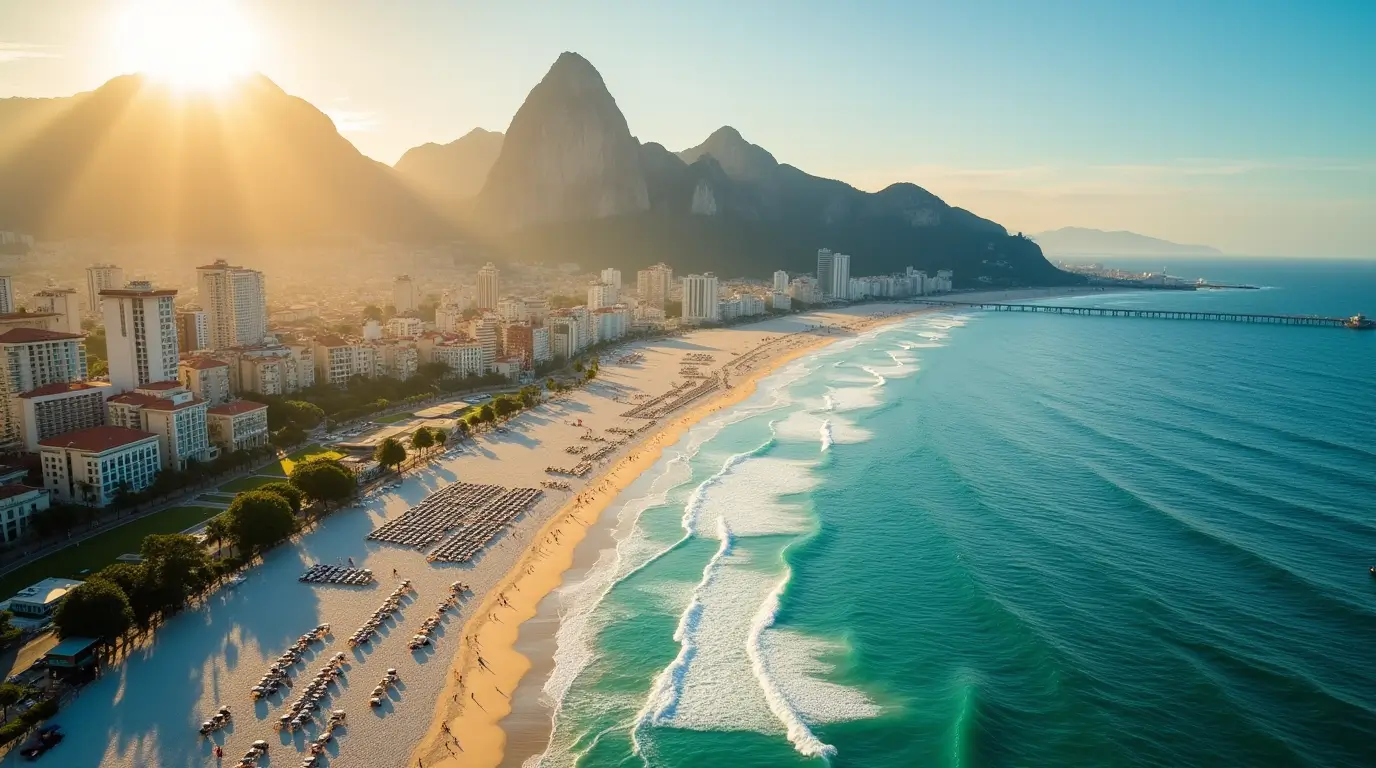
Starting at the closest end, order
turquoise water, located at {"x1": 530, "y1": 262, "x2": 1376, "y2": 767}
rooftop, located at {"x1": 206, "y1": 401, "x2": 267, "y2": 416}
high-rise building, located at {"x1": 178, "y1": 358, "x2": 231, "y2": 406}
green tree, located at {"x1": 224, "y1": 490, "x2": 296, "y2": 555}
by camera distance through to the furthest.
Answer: turquoise water, located at {"x1": 530, "y1": 262, "x2": 1376, "y2": 767} → green tree, located at {"x1": 224, "y1": 490, "x2": 296, "y2": 555} → rooftop, located at {"x1": 206, "y1": 401, "x2": 267, "y2": 416} → high-rise building, located at {"x1": 178, "y1": 358, "x2": 231, "y2": 406}

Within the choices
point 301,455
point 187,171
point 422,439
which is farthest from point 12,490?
point 187,171

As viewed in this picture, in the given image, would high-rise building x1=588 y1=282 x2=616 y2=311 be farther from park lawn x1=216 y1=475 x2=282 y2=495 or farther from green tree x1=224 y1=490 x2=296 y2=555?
green tree x1=224 y1=490 x2=296 y2=555

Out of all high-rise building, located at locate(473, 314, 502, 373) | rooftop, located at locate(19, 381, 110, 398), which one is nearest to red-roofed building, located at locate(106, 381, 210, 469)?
rooftop, located at locate(19, 381, 110, 398)

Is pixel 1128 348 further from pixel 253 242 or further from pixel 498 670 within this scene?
pixel 253 242

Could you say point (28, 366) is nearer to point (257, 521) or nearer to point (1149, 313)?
point (257, 521)

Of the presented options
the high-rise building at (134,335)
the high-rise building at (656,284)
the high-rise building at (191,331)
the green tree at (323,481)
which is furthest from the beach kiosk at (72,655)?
the high-rise building at (656,284)

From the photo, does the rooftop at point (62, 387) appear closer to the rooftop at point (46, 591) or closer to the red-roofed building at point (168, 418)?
the red-roofed building at point (168, 418)

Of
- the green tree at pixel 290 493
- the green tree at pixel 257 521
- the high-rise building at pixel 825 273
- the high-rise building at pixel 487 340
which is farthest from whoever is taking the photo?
the high-rise building at pixel 825 273
